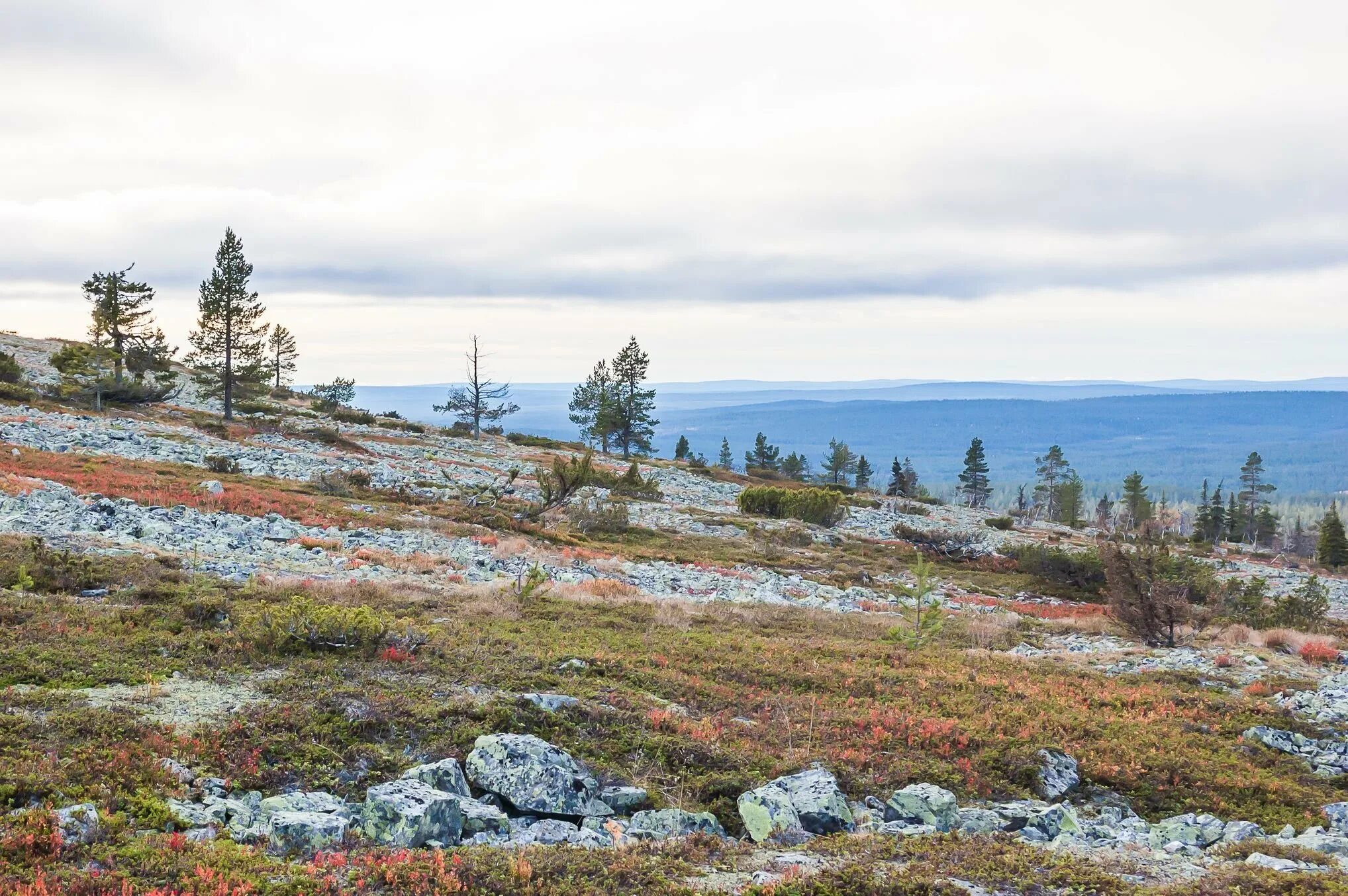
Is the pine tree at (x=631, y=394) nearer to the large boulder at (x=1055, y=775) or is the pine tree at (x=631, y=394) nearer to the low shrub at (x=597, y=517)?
the low shrub at (x=597, y=517)

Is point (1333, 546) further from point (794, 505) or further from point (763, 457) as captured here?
point (763, 457)

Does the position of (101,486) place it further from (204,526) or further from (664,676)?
(664,676)

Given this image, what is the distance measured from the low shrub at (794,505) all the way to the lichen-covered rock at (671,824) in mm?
39163

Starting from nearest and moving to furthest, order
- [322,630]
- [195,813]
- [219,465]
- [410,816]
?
[195,813], [410,816], [322,630], [219,465]

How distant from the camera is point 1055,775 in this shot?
31.0 feet

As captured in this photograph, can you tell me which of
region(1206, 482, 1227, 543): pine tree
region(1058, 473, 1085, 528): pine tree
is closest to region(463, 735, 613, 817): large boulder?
region(1058, 473, 1085, 528): pine tree

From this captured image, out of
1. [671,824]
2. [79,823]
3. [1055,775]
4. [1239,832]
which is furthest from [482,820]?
[1239,832]

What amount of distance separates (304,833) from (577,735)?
3347mm

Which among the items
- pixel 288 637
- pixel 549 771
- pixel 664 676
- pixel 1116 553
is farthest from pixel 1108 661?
pixel 288 637

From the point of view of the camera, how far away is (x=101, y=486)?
2291cm

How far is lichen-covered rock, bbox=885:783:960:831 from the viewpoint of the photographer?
26.1ft

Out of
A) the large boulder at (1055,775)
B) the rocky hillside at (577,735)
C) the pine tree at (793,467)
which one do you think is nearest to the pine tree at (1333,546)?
the pine tree at (793,467)

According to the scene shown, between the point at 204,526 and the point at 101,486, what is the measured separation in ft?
16.3

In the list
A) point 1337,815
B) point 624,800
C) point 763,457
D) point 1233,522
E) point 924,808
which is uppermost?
point 624,800
